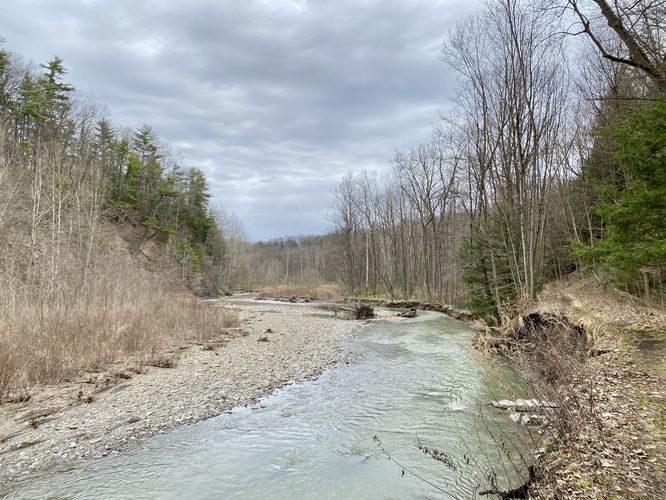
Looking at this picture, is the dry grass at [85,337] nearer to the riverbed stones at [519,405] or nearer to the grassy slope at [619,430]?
the riverbed stones at [519,405]

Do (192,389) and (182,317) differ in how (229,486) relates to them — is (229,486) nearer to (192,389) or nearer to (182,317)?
(192,389)

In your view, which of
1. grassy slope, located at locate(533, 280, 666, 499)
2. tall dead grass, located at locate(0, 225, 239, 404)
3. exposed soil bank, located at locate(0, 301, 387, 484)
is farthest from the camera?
tall dead grass, located at locate(0, 225, 239, 404)

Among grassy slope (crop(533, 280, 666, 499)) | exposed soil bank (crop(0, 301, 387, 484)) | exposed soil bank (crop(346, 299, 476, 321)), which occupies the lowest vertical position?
exposed soil bank (crop(346, 299, 476, 321))

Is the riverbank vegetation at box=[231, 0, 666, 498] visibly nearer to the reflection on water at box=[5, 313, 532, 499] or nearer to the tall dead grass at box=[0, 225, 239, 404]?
the reflection on water at box=[5, 313, 532, 499]

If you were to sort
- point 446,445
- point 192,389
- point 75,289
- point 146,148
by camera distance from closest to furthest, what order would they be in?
point 446,445, point 192,389, point 75,289, point 146,148

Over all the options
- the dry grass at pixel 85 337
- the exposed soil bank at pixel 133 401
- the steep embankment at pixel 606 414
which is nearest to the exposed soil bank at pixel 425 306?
the exposed soil bank at pixel 133 401

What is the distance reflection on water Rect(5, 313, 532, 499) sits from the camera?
554cm

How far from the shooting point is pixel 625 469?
4.29 meters

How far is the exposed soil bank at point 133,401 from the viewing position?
21.9 feet

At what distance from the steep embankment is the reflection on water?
834mm

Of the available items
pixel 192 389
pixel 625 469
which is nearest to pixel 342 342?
pixel 192 389

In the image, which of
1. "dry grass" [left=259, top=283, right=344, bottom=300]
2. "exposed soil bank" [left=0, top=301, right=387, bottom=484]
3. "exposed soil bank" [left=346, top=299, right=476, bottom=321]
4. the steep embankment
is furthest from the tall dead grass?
"dry grass" [left=259, top=283, right=344, bottom=300]

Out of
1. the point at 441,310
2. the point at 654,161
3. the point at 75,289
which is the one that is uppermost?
the point at 654,161

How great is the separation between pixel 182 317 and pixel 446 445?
14.0 m
